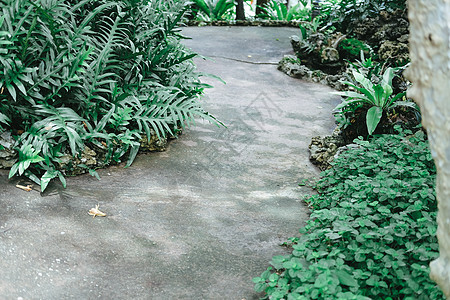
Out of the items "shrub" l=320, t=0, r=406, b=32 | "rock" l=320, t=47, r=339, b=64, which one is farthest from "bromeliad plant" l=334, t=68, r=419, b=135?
"shrub" l=320, t=0, r=406, b=32

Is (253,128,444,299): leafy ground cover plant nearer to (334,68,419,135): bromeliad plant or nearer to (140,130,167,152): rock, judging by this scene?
(334,68,419,135): bromeliad plant

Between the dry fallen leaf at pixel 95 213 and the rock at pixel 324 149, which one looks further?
the rock at pixel 324 149

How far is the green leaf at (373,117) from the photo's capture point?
16.9 feet

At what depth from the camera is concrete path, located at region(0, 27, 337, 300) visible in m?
3.25

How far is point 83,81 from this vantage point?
16.1 ft

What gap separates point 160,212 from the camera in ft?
13.7

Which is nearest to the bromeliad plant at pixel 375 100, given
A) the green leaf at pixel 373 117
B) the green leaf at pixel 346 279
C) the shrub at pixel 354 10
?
the green leaf at pixel 373 117

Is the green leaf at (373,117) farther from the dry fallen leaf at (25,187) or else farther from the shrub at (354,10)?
the shrub at (354,10)

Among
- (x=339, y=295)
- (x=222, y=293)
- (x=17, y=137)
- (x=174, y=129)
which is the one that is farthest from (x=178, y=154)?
(x=339, y=295)

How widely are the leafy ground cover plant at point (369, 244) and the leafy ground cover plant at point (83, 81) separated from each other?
1.97 meters

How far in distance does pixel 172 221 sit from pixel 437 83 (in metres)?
2.63

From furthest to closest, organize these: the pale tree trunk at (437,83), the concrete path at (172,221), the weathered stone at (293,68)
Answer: the weathered stone at (293,68) → the concrete path at (172,221) → the pale tree trunk at (437,83)

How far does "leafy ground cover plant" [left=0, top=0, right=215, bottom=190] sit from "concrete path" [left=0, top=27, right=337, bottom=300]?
32cm

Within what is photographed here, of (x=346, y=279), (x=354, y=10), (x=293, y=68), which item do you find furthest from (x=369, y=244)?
(x=354, y=10)
